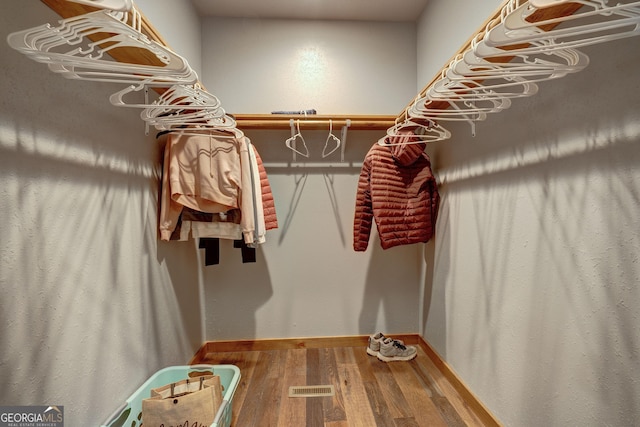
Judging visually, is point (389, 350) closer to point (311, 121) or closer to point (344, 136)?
point (344, 136)

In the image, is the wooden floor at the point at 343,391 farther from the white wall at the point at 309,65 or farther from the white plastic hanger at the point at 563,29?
the white wall at the point at 309,65

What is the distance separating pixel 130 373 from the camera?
139 centimetres

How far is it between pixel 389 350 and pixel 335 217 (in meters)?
1.04

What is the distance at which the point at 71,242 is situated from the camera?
1057 millimetres

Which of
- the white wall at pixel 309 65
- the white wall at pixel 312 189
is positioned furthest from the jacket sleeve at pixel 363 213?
the white wall at pixel 309 65

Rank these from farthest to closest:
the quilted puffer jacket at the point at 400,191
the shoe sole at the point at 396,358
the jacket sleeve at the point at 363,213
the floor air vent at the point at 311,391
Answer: the shoe sole at the point at 396,358
the jacket sleeve at the point at 363,213
the quilted puffer jacket at the point at 400,191
the floor air vent at the point at 311,391

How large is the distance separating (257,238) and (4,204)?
1.09 metres

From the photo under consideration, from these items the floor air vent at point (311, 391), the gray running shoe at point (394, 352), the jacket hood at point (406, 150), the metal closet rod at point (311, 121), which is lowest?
the floor air vent at point (311, 391)

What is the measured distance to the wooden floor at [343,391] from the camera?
1.55 metres

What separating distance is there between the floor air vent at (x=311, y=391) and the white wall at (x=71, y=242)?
78 cm

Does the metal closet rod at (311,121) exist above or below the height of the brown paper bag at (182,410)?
above

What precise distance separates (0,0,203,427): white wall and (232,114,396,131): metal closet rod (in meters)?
0.69

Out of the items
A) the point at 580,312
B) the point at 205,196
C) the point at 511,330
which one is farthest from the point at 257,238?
the point at 580,312

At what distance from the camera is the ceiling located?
219cm
